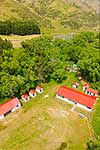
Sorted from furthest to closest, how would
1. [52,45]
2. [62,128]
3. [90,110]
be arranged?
[52,45] → [90,110] → [62,128]

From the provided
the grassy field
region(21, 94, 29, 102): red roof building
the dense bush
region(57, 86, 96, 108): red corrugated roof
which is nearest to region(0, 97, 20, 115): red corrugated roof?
the grassy field

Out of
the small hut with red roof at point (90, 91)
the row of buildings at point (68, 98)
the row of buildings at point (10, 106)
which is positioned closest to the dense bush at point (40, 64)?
the small hut with red roof at point (90, 91)

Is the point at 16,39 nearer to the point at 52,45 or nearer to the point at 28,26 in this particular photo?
the point at 28,26

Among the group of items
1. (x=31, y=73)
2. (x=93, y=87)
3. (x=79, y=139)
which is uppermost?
(x=31, y=73)

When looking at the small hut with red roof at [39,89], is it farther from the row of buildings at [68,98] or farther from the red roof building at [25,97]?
the red roof building at [25,97]

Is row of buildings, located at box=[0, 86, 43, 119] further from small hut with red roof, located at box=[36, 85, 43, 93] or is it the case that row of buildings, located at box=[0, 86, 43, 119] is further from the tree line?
the tree line

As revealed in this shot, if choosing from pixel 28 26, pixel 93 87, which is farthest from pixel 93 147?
pixel 28 26

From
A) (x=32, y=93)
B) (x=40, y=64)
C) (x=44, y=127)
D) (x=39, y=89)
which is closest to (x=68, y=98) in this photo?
(x=39, y=89)
